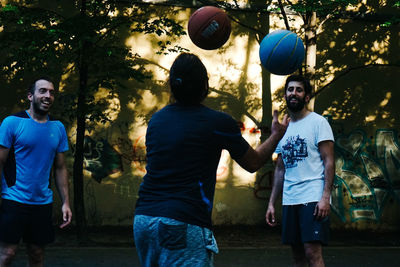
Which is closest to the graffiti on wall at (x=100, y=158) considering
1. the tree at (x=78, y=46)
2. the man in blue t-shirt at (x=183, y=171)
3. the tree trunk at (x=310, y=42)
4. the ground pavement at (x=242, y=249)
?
the ground pavement at (x=242, y=249)

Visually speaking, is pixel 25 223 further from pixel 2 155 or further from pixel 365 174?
pixel 365 174

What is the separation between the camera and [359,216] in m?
9.95

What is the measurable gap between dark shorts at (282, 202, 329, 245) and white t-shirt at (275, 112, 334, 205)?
0.22ft

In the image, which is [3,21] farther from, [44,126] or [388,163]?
[388,163]

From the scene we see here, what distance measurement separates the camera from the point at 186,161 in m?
2.55

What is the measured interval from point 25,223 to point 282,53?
303 cm

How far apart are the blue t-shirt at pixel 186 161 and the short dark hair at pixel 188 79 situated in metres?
0.06

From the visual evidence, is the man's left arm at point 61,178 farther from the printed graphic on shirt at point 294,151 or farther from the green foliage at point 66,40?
the green foliage at point 66,40

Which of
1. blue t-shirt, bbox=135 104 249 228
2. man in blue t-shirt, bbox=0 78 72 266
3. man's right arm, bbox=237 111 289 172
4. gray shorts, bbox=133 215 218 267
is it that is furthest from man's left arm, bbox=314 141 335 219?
man in blue t-shirt, bbox=0 78 72 266

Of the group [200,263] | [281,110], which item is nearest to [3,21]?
[281,110]

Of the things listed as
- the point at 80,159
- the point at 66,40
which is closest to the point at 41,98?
the point at 66,40

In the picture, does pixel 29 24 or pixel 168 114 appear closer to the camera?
pixel 168 114

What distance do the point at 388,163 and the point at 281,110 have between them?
2.53 m

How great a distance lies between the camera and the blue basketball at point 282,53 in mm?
5074
